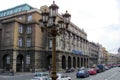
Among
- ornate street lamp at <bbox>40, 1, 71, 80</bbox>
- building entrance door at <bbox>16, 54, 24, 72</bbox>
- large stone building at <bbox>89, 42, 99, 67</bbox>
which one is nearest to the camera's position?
ornate street lamp at <bbox>40, 1, 71, 80</bbox>

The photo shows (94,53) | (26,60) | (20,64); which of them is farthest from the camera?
(94,53)

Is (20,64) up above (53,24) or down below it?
below

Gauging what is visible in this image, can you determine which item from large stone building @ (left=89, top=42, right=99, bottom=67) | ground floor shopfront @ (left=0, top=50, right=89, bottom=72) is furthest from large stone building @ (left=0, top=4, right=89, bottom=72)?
large stone building @ (left=89, top=42, right=99, bottom=67)

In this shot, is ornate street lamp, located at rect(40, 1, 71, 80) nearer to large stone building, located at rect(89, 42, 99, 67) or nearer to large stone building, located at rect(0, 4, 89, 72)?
large stone building, located at rect(0, 4, 89, 72)

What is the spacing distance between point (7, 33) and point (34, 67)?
12.3 meters

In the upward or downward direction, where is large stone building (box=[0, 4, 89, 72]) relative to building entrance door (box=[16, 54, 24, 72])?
upward

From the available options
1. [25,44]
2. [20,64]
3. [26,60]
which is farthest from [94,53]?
[26,60]

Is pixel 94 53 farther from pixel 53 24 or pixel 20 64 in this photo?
pixel 53 24

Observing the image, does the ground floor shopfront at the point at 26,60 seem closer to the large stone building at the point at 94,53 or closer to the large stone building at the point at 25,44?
the large stone building at the point at 25,44

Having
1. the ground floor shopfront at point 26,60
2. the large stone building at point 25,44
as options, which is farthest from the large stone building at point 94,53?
the ground floor shopfront at point 26,60

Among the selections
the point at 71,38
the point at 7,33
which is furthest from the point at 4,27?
the point at 71,38

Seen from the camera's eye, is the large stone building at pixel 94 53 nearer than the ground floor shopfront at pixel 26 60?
No

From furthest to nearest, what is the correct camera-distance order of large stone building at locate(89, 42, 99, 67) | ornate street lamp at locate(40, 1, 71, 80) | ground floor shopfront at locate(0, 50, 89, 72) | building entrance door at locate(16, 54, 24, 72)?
large stone building at locate(89, 42, 99, 67), building entrance door at locate(16, 54, 24, 72), ground floor shopfront at locate(0, 50, 89, 72), ornate street lamp at locate(40, 1, 71, 80)

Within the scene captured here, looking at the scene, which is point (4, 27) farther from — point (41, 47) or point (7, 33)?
point (41, 47)
